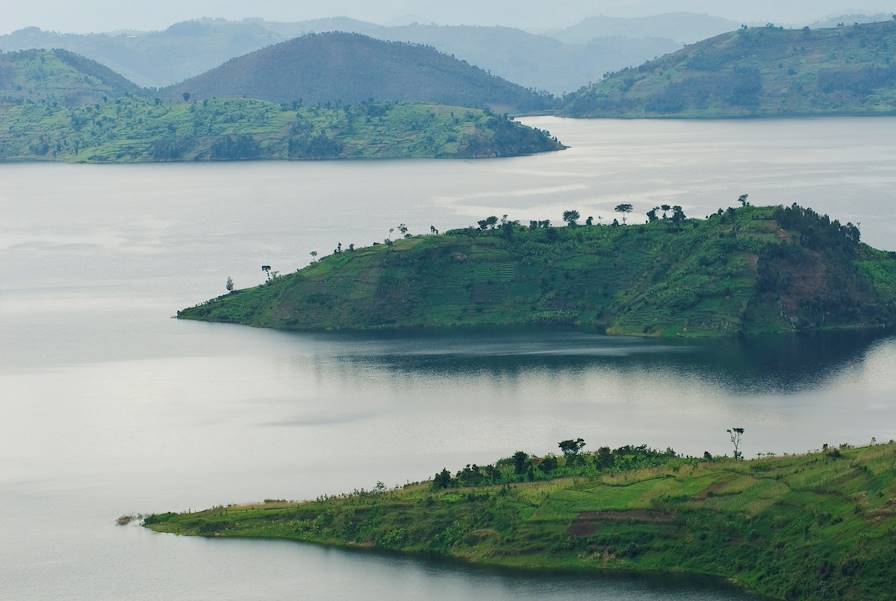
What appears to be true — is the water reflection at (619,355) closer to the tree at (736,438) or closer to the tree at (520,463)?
the tree at (736,438)

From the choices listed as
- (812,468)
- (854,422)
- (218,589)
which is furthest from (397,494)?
(854,422)

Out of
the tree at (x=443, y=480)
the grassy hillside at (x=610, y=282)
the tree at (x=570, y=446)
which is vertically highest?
the grassy hillside at (x=610, y=282)

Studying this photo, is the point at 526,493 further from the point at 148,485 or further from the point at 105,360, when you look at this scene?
the point at 105,360

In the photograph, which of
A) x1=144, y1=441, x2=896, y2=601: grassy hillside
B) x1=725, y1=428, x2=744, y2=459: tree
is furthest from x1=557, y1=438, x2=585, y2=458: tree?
x1=725, y1=428, x2=744, y2=459: tree

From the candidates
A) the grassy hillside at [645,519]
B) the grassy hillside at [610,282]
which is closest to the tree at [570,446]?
the grassy hillside at [645,519]

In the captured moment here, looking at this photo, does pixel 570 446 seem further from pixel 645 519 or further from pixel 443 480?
pixel 645 519

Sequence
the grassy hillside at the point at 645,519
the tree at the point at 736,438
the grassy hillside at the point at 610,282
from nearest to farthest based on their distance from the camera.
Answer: the grassy hillside at the point at 645,519 → the tree at the point at 736,438 → the grassy hillside at the point at 610,282
